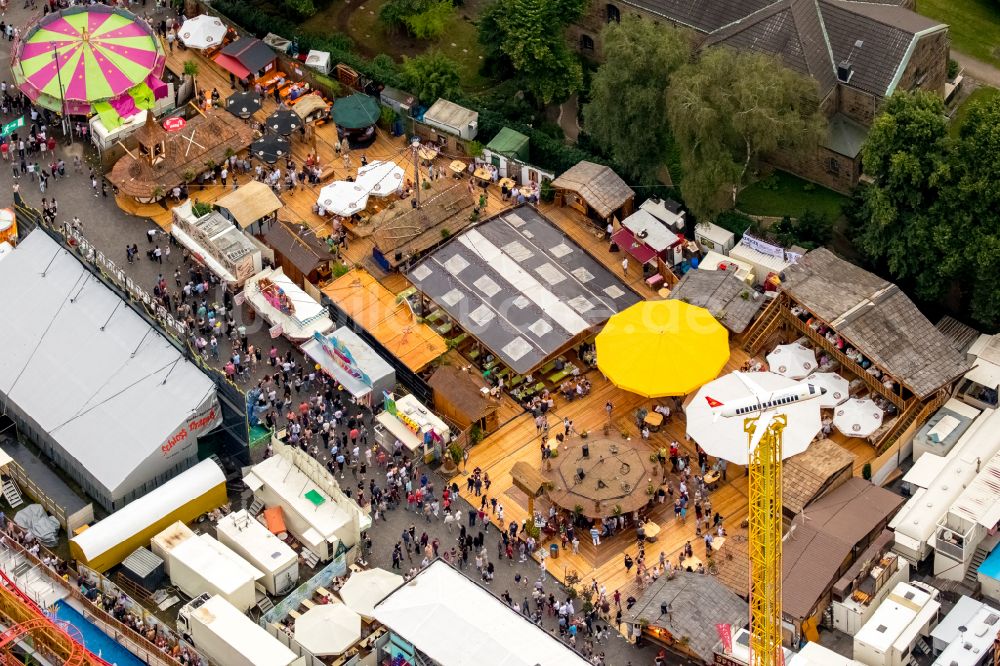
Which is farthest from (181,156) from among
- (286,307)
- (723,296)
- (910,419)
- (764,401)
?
(910,419)

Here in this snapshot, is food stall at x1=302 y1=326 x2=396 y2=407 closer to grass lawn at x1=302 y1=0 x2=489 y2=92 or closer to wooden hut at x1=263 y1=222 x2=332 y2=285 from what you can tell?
wooden hut at x1=263 y1=222 x2=332 y2=285

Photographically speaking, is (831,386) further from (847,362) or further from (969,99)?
(969,99)

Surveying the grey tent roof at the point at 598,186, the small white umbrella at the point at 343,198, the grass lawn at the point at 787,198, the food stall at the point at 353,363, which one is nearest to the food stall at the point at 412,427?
the food stall at the point at 353,363

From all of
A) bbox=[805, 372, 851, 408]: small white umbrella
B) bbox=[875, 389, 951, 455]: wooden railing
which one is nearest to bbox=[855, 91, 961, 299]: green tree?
bbox=[875, 389, 951, 455]: wooden railing

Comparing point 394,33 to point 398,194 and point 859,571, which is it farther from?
point 859,571

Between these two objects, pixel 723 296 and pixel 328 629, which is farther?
pixel 723 296
